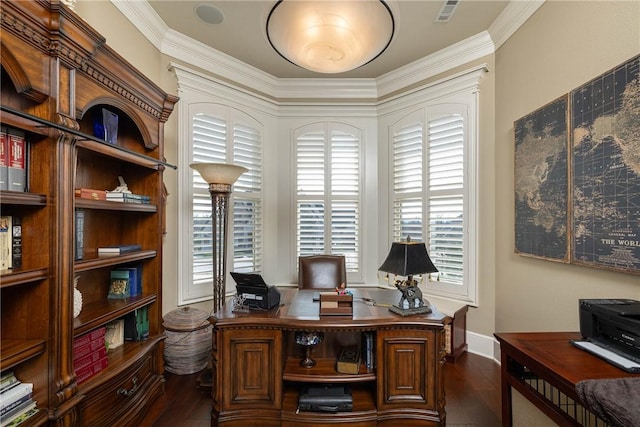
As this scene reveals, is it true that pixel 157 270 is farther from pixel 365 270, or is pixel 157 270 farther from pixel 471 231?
pixel 471 231

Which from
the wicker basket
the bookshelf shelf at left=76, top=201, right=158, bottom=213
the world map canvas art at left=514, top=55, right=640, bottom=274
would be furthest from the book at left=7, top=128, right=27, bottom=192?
the world map canvas art at left=514, top=55, right=640, bottom=274

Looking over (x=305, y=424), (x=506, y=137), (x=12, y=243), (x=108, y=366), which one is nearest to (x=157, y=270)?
(x=108, y=366)

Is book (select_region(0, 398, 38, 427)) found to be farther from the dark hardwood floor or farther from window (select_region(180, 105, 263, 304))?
window (select_region(180, 105, 263, 304))

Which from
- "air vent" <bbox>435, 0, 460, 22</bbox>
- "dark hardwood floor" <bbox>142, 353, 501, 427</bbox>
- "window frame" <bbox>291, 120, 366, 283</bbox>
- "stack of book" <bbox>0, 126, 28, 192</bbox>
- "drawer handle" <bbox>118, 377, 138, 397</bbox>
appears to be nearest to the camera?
"stack of book" <bbox>0, 126, 28, 192</bbox>

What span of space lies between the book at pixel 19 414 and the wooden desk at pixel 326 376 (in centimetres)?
87

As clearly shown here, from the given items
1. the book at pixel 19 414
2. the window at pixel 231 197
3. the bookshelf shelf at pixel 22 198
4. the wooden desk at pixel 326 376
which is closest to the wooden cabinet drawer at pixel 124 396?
the book at pixel 19 414

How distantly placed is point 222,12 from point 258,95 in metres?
1.11

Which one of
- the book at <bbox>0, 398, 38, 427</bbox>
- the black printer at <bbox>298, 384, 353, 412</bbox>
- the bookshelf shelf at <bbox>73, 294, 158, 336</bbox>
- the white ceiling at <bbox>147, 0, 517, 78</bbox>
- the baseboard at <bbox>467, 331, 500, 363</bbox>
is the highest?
the white ceiling at <bbox>147, 0, 517, 78</bbox>

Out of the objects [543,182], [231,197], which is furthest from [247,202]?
[543,182]

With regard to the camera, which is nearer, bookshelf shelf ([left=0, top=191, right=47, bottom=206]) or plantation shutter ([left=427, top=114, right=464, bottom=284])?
bookshelf shelf ([left=0, top=191, right=47, bottom=206])

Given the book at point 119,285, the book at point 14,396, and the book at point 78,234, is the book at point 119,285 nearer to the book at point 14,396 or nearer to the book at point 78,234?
the book at point 78,234

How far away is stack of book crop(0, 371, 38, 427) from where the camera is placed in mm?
1233

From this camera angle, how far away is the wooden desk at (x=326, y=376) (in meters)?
1.90

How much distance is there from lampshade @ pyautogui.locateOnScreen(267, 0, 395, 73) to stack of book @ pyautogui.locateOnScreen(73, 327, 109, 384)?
2.09m
